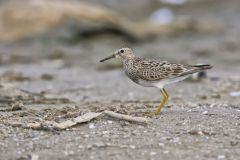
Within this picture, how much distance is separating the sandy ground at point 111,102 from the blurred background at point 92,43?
3 cm

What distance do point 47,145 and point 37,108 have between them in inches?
107

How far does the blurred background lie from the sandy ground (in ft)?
0.11

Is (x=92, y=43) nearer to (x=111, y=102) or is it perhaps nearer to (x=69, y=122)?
(x=111, y=102)

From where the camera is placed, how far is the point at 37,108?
30.7 ft

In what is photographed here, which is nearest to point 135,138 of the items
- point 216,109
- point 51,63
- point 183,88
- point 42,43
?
point 216,109

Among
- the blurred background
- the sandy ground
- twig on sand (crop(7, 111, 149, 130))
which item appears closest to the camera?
the sandy ground

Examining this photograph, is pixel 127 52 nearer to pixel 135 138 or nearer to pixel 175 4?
pixel 135 138

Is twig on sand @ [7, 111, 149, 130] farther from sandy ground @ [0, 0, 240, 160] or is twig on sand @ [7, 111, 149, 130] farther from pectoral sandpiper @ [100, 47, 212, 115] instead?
pectoral sandpiper @ [100, 47, 212, 115]

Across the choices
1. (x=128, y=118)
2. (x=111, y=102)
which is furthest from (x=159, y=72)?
(x=111, y=102)

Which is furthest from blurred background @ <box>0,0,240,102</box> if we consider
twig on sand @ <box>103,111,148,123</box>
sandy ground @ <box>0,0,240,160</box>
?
twig on sand @ <box>103,111,148,123</box>

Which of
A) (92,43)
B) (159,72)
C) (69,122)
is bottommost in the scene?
(69,122)

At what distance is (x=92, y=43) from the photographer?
67.9 feet

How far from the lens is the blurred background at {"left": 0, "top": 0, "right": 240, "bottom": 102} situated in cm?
1422

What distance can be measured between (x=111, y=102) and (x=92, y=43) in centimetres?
1006
